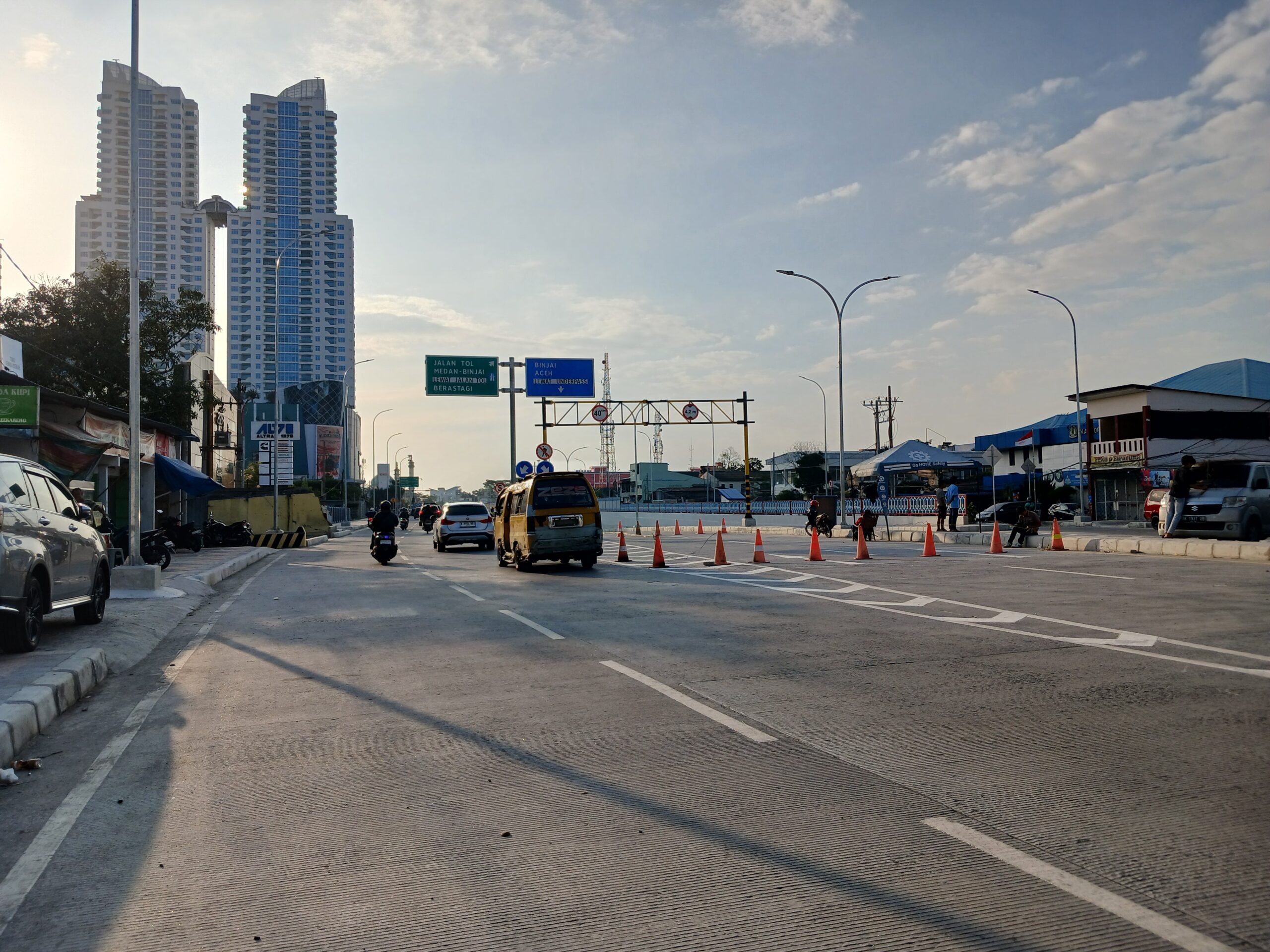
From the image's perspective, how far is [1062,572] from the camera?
17625 mm

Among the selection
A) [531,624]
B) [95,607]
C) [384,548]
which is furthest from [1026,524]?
[95,607]

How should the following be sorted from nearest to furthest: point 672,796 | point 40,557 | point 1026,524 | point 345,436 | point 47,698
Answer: point 672,796 < point 47,698 < point 40,557 < point 1026,524 < point 345,436

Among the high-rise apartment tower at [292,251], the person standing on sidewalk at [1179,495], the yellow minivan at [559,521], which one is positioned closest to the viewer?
the yellow minivan at [559,521]

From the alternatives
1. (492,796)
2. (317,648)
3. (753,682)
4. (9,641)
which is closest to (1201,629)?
(753,682)

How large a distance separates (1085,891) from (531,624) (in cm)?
889

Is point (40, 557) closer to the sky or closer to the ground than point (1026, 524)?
closer to the sky

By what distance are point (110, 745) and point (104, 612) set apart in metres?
7.52

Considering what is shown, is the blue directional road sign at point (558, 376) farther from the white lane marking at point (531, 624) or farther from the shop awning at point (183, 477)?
the white lane marking at point (531, 624)

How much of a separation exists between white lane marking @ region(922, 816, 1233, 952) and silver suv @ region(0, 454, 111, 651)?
28.2 feet

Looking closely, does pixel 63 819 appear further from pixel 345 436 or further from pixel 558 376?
pixel 345 436

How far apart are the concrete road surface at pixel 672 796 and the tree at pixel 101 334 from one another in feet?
110

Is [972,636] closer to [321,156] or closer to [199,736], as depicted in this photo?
[199,736]

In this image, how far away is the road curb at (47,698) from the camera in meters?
6.25

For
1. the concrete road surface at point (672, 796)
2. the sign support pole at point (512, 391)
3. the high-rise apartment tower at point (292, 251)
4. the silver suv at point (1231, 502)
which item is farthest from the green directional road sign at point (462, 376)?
the high-rise apartment tower at point (292, 251)
